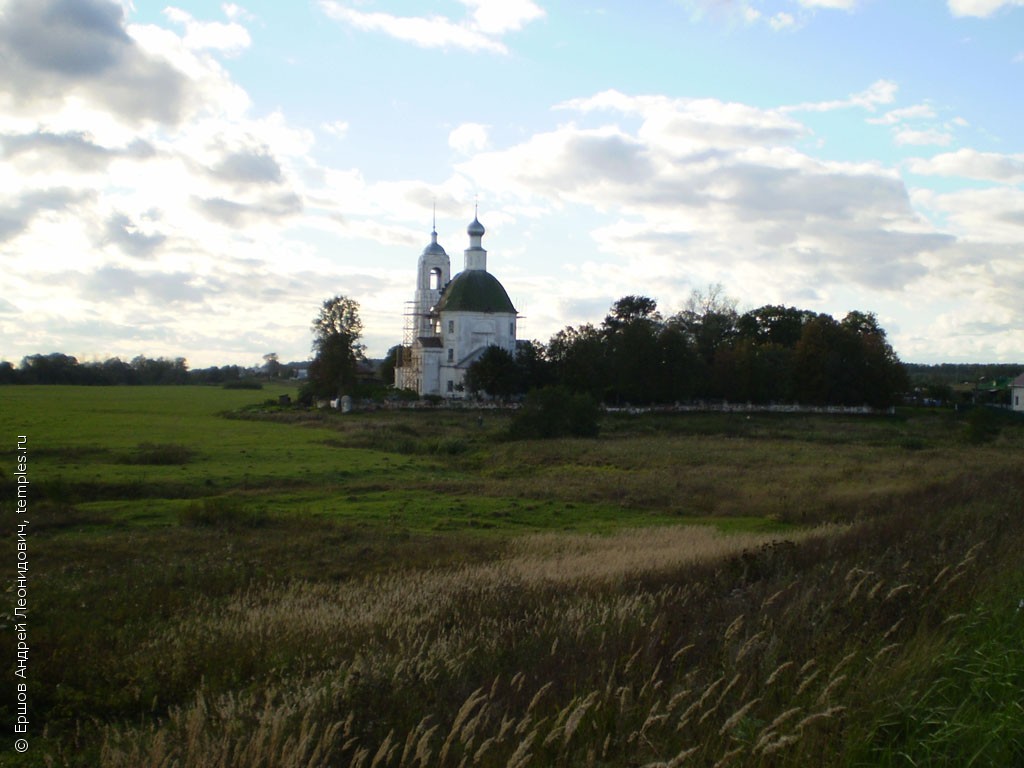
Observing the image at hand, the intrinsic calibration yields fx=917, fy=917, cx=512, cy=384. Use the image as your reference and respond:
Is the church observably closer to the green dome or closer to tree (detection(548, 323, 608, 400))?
the green dome

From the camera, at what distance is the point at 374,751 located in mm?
5473

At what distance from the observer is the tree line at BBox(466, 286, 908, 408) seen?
2800 inches

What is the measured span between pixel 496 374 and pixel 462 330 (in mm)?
10436

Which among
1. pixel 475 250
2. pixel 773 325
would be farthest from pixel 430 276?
pixel 773 325

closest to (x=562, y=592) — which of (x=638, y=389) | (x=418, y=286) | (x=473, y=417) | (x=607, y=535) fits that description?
(x=607, y=535)

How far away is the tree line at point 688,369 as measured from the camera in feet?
233

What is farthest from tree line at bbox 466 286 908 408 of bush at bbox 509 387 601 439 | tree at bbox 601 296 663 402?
bush at bbox 509 387 601 439

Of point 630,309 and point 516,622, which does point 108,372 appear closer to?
point 630,309

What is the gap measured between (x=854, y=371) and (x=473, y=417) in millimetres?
34645

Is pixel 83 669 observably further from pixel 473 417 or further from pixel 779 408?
pixel 779 408

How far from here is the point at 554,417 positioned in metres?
47.3

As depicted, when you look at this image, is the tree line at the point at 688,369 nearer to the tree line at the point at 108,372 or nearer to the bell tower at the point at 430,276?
the bell tower at the point at 430,276

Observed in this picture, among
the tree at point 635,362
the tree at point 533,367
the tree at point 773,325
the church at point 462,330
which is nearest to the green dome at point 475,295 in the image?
the church at point 462,330

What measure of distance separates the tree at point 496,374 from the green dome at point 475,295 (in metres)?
9.47
